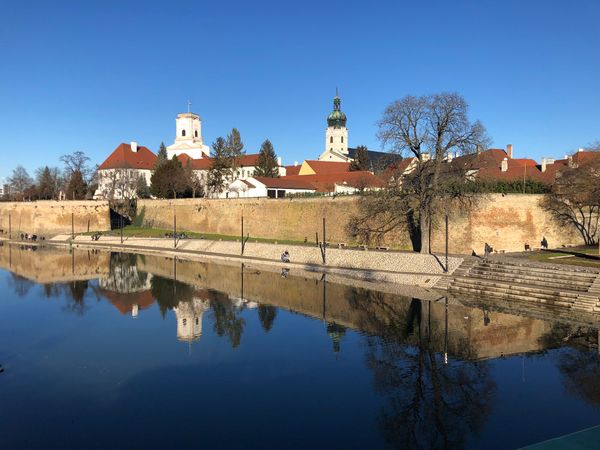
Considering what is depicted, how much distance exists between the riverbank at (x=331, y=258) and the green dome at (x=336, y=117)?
150 feet

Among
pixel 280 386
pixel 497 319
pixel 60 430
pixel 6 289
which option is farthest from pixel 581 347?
pixel 6 289

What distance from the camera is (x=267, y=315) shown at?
2031 cm

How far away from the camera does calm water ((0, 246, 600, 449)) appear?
988 centimetres

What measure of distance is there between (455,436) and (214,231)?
130 feet

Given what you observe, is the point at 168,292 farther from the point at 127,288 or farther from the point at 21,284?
the point at 21,284

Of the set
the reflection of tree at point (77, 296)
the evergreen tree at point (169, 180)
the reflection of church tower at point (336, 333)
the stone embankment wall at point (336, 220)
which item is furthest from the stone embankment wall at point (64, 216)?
the reflection of church tower at point (336, 333)

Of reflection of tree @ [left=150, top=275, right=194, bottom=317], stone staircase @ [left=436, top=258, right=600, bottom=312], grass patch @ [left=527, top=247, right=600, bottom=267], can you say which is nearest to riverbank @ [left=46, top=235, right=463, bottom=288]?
stone staircase @ [left=436, top=258, right=600, bottom=312]

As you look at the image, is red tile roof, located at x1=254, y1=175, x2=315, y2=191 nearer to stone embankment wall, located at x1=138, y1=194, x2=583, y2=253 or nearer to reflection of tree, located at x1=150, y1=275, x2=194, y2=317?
stone embankment wall, located at x1=138, y1=194, x2=583, y2=253

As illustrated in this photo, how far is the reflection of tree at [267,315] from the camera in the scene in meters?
18.8

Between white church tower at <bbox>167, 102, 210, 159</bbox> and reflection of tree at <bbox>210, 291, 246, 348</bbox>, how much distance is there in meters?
57.4

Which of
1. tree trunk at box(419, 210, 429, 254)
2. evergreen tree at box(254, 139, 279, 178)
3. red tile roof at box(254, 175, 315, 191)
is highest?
evergreen tree at box(254, 139, 279, 178)

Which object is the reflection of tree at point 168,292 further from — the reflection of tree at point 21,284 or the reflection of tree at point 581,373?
the reflection of tree at point 581,373

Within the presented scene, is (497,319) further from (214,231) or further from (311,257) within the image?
(214,231)

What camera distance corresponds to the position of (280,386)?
12391mm
